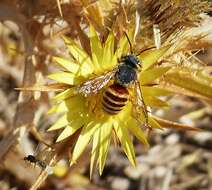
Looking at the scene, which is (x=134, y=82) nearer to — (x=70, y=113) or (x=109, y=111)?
(x=109, y=111)

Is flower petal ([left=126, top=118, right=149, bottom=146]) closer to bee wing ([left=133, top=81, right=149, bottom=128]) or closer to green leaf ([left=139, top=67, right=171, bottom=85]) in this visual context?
bee wing ([left=133, top=81, right=149, bottom=128])

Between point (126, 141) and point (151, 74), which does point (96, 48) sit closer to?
point (151, 74)

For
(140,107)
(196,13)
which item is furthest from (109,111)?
(196,13)

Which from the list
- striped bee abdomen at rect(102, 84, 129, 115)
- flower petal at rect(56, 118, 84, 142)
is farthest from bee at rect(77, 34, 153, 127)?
flower petal at rect(56, 118, 84, 142)

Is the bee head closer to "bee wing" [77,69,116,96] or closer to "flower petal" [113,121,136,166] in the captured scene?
"bee wing" [77,69,116,96]

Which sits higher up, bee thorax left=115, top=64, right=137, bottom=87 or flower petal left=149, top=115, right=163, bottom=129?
bee thorax left=115, top=64, right=137, bottom=87

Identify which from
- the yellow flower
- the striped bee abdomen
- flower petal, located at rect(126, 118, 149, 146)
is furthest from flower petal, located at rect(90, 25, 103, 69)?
flower petal, located at rect(126, 118, 149, 146)

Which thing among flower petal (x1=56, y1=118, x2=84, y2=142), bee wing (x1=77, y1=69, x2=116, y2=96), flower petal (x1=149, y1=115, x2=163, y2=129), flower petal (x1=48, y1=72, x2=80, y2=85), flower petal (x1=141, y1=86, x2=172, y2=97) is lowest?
flower petal (x1=149, y1=115, x2=163, y2=129)
